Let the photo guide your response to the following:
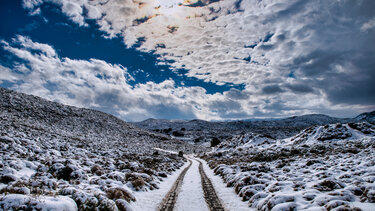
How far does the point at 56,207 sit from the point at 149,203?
15.8 ft

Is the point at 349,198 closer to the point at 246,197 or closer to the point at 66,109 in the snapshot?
the point at 246,197

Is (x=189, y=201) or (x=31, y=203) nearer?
(x=31, y=203)

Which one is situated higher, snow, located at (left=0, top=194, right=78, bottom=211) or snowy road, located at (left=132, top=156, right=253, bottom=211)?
snow, located at (left=0, top=194, right=78, bottom=211)

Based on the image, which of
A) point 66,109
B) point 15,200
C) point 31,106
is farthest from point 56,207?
point 66,109

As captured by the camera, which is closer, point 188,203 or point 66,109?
point 188,203

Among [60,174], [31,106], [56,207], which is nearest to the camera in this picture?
[56,207]

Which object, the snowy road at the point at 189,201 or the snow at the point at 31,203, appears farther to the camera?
the snowy road at the point at 189,201

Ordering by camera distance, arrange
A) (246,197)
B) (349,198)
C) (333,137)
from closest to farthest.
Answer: (349,198), (246,197), (333,137)

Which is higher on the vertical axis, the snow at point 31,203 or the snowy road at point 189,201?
the snow at point 31,203

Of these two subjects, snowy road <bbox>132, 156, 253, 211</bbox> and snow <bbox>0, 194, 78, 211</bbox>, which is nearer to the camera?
snow <bbox>0, 194, 78, 211</bbox>

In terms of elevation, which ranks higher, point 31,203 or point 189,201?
point 31,203

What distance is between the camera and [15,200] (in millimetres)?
4621

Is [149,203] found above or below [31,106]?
below

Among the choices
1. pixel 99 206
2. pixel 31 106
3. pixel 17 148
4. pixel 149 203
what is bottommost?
pixel 149 203
